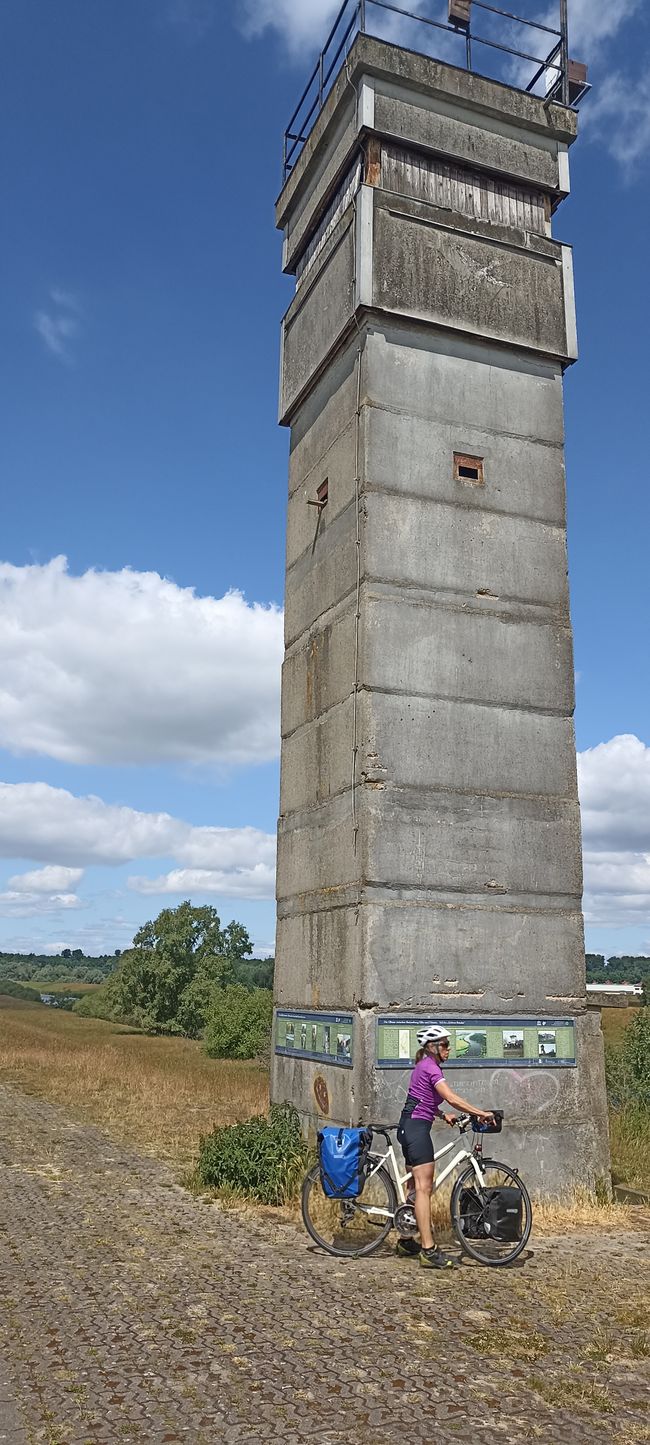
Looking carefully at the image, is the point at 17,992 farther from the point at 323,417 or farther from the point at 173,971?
the point at 323,417

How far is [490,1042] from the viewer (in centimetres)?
1272

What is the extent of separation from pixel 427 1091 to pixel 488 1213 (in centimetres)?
137

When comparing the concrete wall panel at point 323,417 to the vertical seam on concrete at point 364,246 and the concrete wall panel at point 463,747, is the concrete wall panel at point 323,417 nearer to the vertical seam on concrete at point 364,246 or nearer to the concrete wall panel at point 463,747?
the vertical seam on concrete at point 364,246

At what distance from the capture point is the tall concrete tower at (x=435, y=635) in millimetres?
12711

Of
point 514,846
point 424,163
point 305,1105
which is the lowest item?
point 305,1105

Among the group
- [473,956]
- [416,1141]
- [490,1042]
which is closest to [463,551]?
[473,956]

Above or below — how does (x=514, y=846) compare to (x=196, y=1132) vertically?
above

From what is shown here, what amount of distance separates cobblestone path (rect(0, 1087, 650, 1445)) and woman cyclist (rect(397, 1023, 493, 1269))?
0.23 m

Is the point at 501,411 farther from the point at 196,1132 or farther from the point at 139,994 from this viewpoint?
the point at 139,994

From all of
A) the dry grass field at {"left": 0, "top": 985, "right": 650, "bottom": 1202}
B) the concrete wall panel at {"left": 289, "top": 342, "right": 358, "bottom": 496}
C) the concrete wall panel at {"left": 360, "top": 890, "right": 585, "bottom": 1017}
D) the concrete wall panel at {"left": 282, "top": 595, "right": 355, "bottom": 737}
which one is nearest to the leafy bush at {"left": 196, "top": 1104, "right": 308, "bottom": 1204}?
the dry grass field at {"left": 0, "top": 985, "right": 650, "bottom": 1202}

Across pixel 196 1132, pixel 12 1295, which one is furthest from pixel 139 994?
pixel 12 1295

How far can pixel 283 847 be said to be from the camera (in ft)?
51.6

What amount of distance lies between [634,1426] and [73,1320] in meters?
4.07

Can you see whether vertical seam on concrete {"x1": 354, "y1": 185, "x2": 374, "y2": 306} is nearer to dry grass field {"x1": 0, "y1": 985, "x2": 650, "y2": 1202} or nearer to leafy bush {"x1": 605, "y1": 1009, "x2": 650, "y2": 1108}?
dry grass field {"x1": 0, "y1": 985, "x2": 650, "y2": 1202}
